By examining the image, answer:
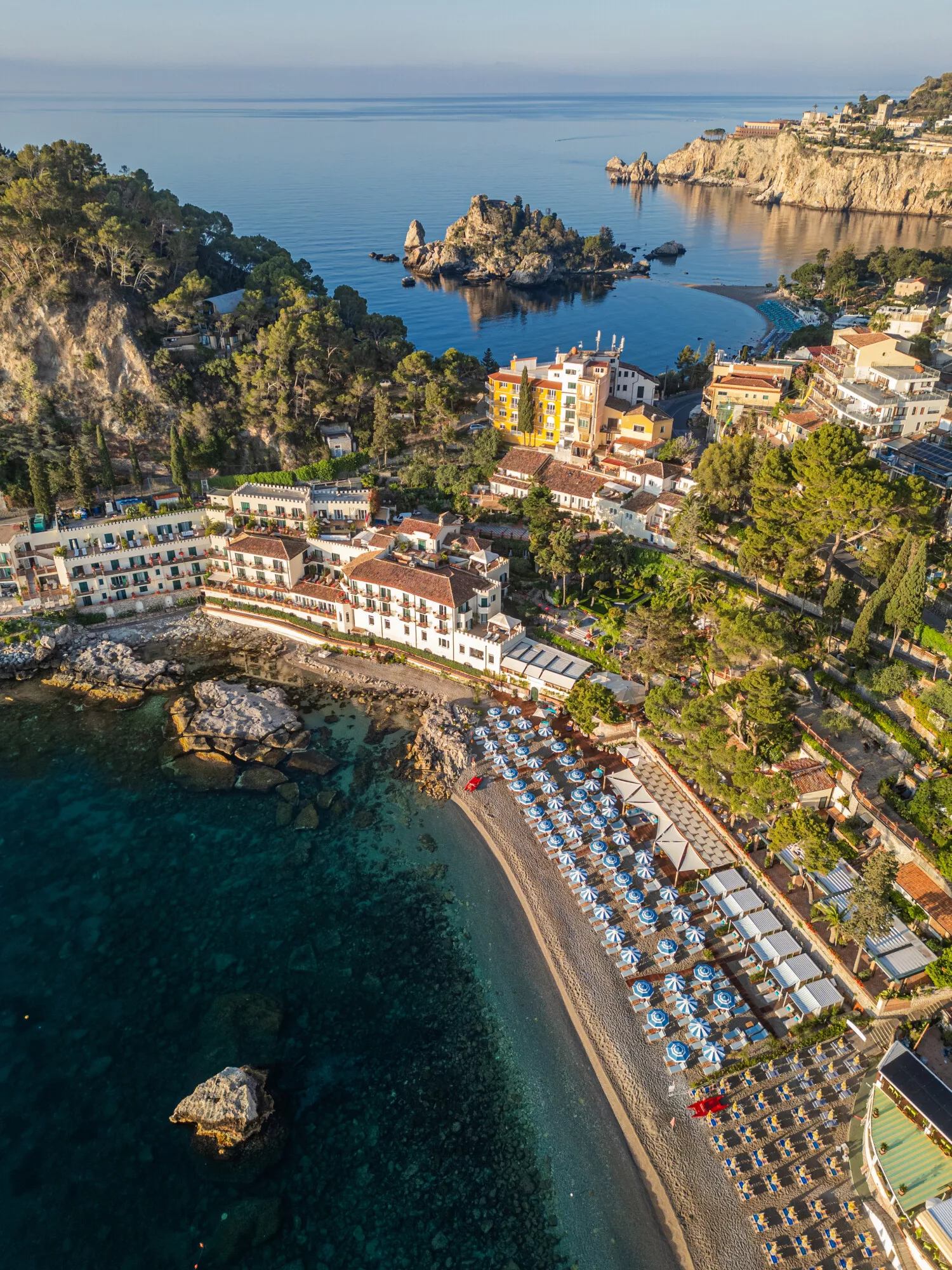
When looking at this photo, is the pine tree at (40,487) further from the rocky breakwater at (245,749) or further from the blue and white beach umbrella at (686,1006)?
the blue and white beach umbrella at (686,1006)

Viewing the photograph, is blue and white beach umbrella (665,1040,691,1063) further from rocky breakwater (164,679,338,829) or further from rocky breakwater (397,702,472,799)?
rocky breakwater (164,679,338,829)

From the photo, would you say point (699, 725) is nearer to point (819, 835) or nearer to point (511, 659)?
point (819, 835)

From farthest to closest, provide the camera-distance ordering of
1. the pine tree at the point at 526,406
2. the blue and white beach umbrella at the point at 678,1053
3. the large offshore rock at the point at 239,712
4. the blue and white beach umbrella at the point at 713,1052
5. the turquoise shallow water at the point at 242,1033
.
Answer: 1. the pine tree at the point at 526,406
2. the large offshore rock at the point at 239,712
3. the blue and white beach umbrella at the point at 678,1053
4. the blue and white beach umbrella at the point at 713,1052
5. the turquoise shallow water at the point at 242,1033

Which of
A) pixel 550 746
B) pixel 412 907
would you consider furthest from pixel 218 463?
pixel 412 907

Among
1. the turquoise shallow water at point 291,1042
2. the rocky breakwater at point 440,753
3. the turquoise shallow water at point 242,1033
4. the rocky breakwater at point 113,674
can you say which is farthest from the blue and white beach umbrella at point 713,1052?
the rocky breakwater at point 113,674

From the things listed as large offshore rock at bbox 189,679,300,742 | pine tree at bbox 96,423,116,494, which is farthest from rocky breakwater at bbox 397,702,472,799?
pine tree at bbox 96,423,116,494
